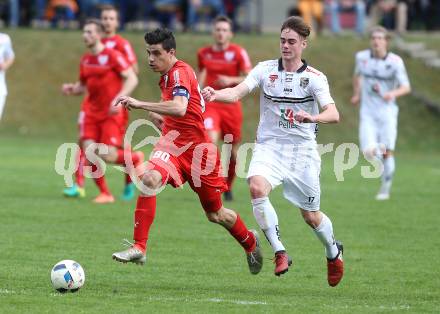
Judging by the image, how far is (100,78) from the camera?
631 inches

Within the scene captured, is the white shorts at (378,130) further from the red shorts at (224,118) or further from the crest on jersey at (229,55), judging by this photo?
the crest on jersey at (229,55)

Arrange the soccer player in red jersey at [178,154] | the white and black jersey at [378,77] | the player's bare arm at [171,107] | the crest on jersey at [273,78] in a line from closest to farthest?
the player's bare arm at [171,107]
the soccer player in red jersey at [178,154]
the crest on jersey at [273,78]
the white and black jersey at [378,77]

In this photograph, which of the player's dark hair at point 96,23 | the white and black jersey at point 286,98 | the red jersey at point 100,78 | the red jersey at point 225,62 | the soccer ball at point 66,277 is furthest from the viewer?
the red jersey at point 225,62

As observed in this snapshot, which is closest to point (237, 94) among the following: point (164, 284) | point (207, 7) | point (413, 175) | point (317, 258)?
point (164, 284)

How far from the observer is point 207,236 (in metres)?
12.9

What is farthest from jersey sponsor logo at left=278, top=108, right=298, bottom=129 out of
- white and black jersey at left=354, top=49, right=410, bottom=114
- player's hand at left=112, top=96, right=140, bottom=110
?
white and black jersey at left=354, top=49, right=410, bottom=114

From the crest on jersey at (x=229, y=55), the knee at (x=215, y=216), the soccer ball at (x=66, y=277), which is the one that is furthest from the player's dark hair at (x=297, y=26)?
the crest on jersey at (x=229, y=55)

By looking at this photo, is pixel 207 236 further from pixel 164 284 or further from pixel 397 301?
pixel 397 301

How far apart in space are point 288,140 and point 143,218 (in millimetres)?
1454

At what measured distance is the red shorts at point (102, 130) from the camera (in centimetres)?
1587

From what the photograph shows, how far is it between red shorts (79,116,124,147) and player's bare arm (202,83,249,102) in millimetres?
6300

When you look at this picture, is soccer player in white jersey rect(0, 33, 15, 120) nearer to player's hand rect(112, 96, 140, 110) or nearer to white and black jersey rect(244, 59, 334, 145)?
white and black jersey rect(244, 59, 334, 145)

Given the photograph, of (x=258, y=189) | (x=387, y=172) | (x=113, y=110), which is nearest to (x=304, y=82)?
(x=258, y=189)

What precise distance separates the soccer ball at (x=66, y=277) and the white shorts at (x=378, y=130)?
9.27m
